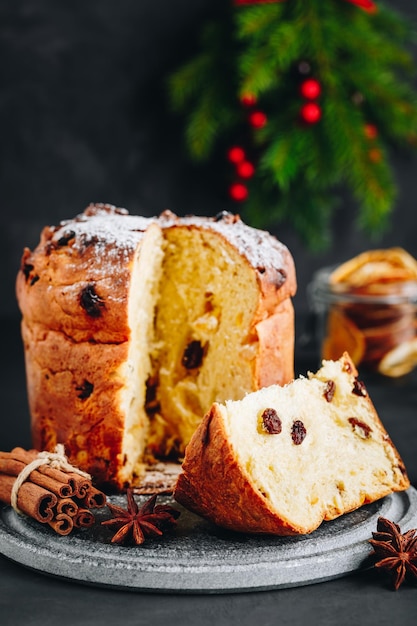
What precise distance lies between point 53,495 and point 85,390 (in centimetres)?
45

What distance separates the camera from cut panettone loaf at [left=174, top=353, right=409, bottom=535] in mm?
2346

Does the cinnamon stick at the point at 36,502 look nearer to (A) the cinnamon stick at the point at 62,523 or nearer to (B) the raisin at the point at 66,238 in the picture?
(A) the cinnamon stick at the point at 62,523

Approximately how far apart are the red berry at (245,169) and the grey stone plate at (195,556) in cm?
271

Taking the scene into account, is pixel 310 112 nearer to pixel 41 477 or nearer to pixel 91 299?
pixel 91 299

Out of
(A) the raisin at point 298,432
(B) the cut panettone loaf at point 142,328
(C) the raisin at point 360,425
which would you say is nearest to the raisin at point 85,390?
(B) the cut panettone loaf at point 142,328

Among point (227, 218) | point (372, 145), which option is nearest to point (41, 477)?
point (227, 218)

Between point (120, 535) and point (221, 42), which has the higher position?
point (221, 42)

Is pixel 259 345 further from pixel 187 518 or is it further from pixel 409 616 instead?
pixel 409 616

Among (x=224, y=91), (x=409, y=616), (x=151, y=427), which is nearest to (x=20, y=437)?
(x=151, y=427)

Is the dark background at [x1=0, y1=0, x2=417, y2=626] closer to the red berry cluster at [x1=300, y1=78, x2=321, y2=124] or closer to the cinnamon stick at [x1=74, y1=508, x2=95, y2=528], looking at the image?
the red berry cluster at [x1=300, y1=78, x2=321, y2=124]

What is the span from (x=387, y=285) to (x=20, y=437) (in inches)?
77.2

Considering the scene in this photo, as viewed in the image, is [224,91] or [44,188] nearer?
[224,91]

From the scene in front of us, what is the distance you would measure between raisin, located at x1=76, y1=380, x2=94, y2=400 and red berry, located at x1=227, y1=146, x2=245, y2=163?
7.72 ft

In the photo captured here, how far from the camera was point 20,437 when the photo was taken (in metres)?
3.49
